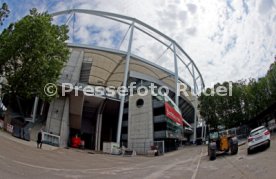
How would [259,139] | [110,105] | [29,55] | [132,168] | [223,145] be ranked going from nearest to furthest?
[132,168] → [259,139] → [223,145] → [29,55] → [110,105]

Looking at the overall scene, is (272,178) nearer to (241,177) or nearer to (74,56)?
(241,177)

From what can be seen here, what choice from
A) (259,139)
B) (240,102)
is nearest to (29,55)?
(259,139)

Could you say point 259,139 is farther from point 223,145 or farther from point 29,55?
point 29,55

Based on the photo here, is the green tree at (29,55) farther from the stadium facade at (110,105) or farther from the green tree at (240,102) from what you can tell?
the green tree at (240,102)

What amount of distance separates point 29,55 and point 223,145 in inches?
797

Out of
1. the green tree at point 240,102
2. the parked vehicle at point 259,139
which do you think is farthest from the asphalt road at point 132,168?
the green tree at point 240,102

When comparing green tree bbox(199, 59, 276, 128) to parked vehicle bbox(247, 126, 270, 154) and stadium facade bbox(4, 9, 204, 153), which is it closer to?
stadium facade bbox(4, 9, 204, 153)

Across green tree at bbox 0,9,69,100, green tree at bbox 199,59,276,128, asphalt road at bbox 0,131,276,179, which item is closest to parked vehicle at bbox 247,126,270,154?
asphalt road at bbox 0,131,276,179

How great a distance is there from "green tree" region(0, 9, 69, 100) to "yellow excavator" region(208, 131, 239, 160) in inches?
710

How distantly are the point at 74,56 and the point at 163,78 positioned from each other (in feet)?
94.7

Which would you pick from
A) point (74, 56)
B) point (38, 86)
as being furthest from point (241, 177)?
point (74, 56)

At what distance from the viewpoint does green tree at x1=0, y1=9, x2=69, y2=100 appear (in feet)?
84.3

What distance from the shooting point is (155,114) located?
48.9 meters

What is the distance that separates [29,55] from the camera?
84.7 feet
